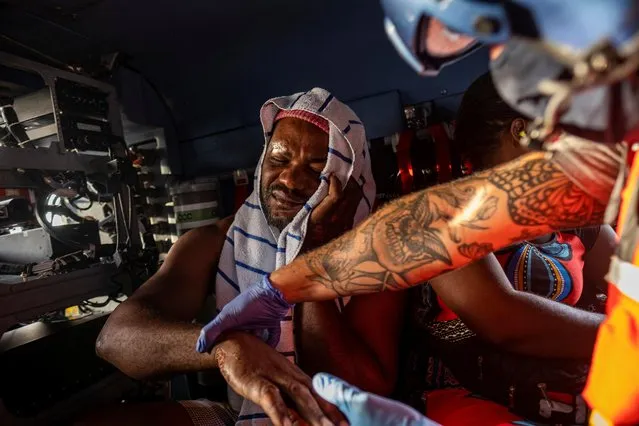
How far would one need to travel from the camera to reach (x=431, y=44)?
714 millimetres

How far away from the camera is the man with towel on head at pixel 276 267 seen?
4.73 feet

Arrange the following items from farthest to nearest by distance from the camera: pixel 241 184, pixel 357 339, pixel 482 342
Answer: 1. pixel 241 184
2. pixel 357 339
3. pixel 482 342

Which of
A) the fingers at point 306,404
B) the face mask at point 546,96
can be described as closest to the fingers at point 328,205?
the fingers at point 306,404

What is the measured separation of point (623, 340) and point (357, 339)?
3.39ft

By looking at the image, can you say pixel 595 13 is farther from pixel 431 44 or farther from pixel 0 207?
pixel 0 207

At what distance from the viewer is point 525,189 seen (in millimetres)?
843

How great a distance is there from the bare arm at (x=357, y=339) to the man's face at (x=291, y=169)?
0.44m

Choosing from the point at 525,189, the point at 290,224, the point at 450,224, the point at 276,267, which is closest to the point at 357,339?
the point at 276,267

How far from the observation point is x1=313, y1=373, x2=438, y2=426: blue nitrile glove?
0.82 metres

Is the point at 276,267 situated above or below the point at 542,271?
above

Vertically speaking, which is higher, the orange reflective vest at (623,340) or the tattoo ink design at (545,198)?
the tattoo ink design at (545,198)

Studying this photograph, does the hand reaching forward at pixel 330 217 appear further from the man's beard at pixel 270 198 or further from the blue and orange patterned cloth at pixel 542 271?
the blue and orange patterned cloth at pixel 542 271

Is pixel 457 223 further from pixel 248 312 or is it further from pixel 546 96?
pixel 248 312

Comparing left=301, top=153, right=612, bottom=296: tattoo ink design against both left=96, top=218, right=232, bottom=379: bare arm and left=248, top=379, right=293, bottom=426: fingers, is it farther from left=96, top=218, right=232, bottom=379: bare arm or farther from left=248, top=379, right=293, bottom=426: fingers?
left=96, top=218, right=232, bottom=379: bare arm
